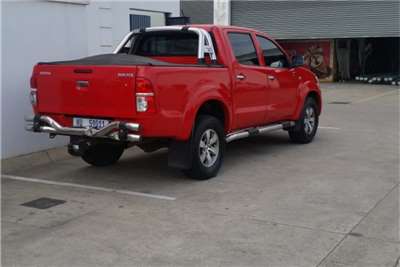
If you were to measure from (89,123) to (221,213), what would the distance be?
74.2 inches

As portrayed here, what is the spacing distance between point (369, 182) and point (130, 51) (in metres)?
3.76

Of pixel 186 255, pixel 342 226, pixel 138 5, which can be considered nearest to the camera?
pixel 186 255

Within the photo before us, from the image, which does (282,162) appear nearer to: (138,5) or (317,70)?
(138,5)

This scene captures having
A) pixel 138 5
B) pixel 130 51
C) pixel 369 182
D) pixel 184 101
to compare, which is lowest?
pixel 369 182

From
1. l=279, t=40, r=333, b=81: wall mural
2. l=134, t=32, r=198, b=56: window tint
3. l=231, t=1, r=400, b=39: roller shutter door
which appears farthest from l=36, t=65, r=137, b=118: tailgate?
l=279, t=40, r=333, b=81: wall mural

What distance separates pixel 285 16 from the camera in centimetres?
2545

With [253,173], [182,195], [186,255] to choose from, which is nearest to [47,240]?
[186,255]

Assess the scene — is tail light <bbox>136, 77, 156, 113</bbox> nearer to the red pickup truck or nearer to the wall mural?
the red pickup truck

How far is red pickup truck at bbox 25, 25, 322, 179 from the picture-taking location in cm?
609

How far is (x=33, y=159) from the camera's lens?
8320 millimetres

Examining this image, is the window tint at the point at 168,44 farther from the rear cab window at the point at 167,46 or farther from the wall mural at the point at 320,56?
the wall mural at the point at 320,56

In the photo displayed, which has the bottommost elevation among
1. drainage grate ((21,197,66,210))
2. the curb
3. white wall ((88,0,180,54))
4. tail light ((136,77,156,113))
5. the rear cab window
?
drainage grate ((21,197,66,210))

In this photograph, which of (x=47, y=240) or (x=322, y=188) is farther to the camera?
(x=322, y=188)

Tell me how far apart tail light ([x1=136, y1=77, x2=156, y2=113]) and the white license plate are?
50 centimetres
